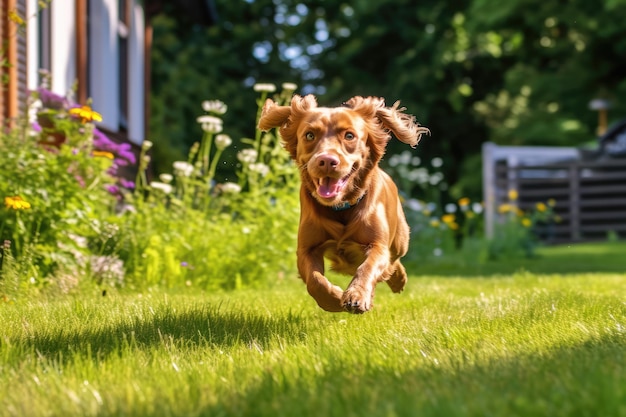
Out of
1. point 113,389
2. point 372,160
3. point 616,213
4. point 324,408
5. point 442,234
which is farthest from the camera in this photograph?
point 616,213

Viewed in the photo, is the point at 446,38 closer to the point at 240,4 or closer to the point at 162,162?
the point at 240,4

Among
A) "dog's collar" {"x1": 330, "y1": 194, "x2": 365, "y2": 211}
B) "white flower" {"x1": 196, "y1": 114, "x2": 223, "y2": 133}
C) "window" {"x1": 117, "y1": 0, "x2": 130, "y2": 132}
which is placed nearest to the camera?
"dog's collar" {"x1": 330, "y1": 194, "x2": 365, "y2": 211}

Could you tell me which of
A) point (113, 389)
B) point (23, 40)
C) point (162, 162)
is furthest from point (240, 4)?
point (113, 389)

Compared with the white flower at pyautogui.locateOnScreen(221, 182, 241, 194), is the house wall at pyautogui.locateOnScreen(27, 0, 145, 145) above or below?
above

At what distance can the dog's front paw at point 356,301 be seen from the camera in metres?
3.67

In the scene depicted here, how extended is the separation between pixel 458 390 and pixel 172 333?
170 cm

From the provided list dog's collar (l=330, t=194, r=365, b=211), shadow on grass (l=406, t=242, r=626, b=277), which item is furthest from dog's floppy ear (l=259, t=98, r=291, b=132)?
shadow on grass (l=406, t=242, r=626, b=277)

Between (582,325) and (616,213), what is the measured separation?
48.3 feet

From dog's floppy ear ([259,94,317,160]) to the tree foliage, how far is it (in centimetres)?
1443

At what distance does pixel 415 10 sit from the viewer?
21.0 meters

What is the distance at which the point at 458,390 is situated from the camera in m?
2.50

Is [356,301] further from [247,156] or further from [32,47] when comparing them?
[32,47]

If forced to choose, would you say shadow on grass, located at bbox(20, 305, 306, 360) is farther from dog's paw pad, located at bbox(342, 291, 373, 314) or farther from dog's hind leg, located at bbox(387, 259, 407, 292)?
dog's hind leg, located at bbox(387, 259, 407, 292)

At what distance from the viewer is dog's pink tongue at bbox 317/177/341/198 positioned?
4.00 m
